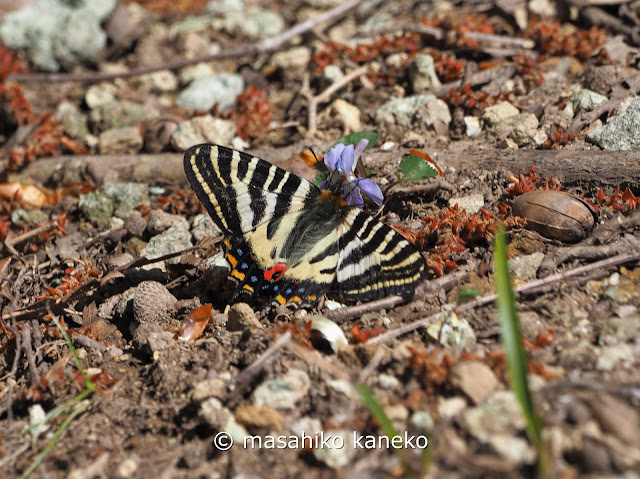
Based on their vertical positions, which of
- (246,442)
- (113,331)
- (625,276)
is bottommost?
(113,331)

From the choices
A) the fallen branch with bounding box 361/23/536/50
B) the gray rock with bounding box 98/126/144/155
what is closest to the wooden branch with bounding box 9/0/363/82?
the gray rock with bounding box 98/126/144/155

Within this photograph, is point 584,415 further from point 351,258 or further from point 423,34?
point 423,34

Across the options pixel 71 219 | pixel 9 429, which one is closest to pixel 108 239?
pixel 71 219

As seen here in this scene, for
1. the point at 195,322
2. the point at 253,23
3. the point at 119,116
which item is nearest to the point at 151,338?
the point at 195,322

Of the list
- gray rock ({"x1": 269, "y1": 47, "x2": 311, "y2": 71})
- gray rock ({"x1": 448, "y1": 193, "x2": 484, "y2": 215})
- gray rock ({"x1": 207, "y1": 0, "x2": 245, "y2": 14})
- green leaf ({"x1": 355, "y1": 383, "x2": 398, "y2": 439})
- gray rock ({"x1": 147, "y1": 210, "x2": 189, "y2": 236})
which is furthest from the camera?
gray rock ({"x1": 207, "y1": 0, "x2": 245, "y2": 14})

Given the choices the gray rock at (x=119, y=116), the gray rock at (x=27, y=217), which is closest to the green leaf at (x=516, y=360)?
the gray rock at (x=27, y=217)

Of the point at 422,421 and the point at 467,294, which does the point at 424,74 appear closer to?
the point at 467,294

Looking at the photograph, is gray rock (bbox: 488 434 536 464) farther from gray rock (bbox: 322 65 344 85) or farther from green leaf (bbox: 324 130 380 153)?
gray rock (bbox: 322 65 344 85)

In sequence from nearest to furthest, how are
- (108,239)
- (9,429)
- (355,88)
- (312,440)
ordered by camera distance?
1. (312,440)
2. (9,429)
3. (108,239)
4. (355,88)
